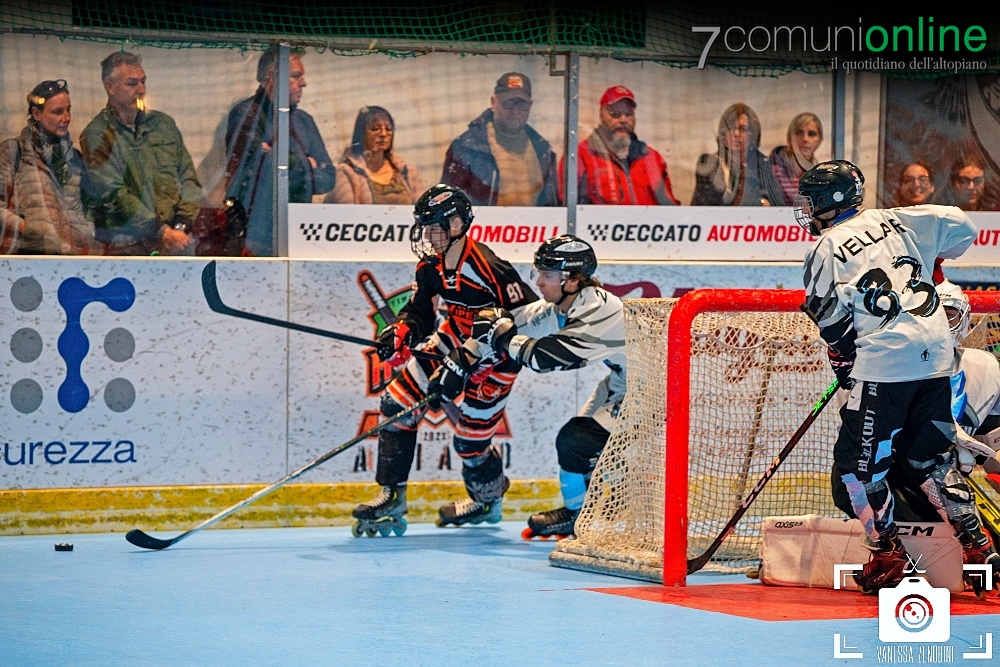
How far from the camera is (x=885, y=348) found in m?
4.09

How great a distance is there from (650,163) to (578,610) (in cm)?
326

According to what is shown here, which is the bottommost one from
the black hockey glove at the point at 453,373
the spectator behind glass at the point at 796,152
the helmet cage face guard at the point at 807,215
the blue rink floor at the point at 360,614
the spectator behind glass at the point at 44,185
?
the blue rink floor at the point at 360,614

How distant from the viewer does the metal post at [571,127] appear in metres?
6.61

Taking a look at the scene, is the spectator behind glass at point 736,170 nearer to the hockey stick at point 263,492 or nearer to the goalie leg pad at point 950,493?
the hockey stick at point 263,492

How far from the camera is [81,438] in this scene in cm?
579

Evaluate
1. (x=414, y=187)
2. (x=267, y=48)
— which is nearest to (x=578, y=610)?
(x=414, y=187)

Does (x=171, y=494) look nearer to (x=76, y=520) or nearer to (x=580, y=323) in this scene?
(x=76, y=520)

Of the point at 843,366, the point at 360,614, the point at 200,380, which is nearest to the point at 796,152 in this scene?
the point at 843,366

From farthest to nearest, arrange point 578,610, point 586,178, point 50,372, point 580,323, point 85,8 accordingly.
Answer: point 586,178
point 85,8
point 50,372
point 580,323
point 578,610

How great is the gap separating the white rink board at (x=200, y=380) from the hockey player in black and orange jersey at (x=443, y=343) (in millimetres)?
378

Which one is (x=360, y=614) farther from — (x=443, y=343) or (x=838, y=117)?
(x=838, y=117)

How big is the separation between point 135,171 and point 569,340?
2272 mm

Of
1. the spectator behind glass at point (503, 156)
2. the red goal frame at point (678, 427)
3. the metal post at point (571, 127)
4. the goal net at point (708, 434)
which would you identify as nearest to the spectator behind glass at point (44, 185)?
the spectator behind glass at point (503, 156)

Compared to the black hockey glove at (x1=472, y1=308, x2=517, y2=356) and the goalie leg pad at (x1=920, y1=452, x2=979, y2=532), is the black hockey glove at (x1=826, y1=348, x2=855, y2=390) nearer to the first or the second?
the goalie leg pad at (x1=920, y1=452, x2=979, y2=532)
